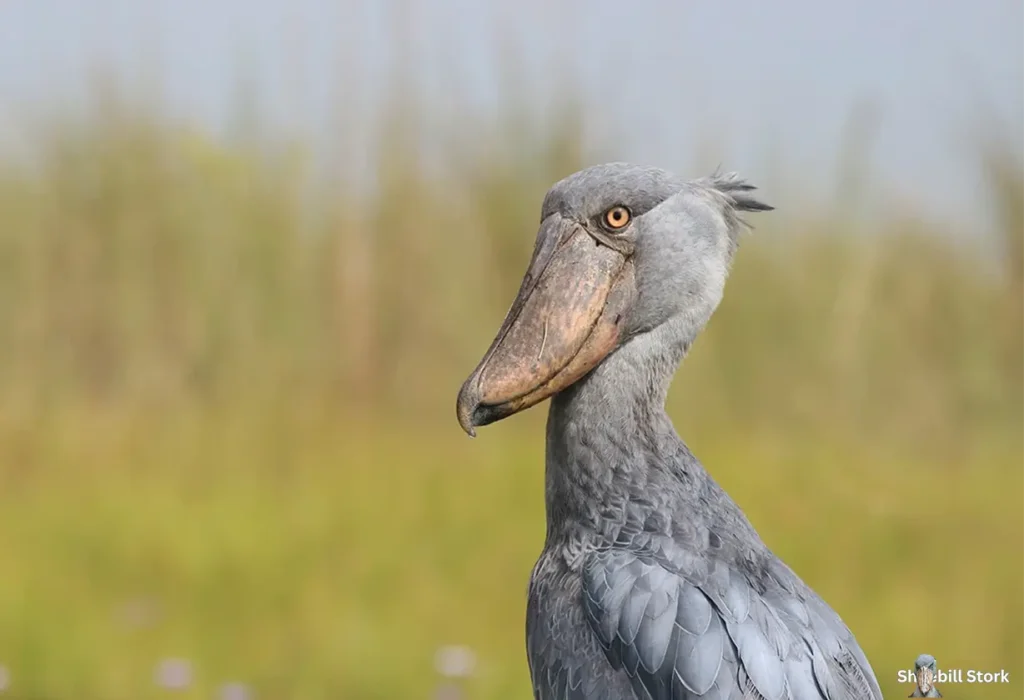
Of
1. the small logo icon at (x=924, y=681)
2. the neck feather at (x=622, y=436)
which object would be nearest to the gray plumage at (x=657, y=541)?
the neck feather at (x=622, y=436)

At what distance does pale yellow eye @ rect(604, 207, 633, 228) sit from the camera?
1.58 meters

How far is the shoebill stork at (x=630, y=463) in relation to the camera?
1429 mm

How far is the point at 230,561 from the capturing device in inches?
120

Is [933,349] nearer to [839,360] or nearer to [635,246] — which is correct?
[839,360]

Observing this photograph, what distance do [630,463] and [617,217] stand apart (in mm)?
321

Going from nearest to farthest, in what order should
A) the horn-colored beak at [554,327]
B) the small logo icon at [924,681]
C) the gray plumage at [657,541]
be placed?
the gray plumage at [657,541]
the horn-colored beak at [554,327]
the small logo icon at [924,681]

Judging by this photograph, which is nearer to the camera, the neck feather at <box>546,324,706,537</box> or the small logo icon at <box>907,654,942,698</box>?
the neck feather at <box>546,324,706,537</box>

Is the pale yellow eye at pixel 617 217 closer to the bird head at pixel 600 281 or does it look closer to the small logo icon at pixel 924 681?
the bird head at pixel 600 281

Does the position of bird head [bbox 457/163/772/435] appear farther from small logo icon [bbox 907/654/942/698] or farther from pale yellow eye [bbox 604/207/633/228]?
small logo icon [bbox 907/654/942/698]

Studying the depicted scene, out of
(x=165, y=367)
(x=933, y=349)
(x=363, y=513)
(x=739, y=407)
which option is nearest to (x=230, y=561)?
(x=363, y=513)

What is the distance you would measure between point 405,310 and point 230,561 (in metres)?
0.86

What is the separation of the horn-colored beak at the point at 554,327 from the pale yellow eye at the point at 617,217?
0.10 ft

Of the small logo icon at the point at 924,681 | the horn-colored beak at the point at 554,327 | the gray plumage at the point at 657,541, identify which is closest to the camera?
the gray plumage at the point at 657,541

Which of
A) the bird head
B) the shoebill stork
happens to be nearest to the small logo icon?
the shoebill stork
